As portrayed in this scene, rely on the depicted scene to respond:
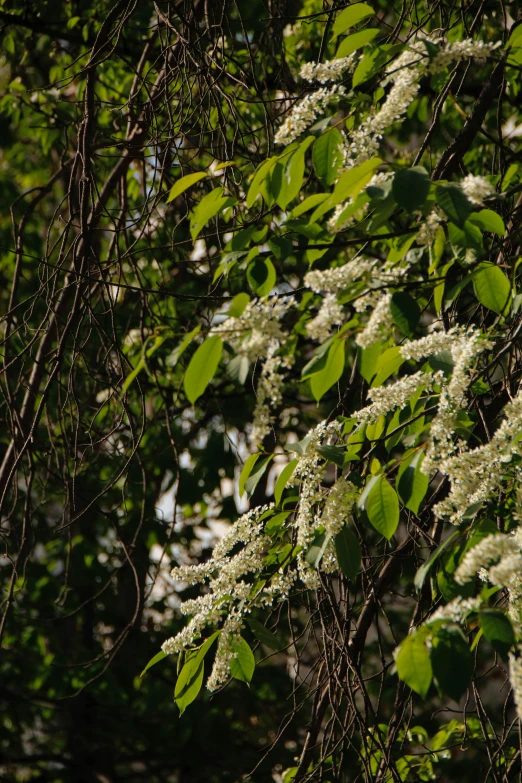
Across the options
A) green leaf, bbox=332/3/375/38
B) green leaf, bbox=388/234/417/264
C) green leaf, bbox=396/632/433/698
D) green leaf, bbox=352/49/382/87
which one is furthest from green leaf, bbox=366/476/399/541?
green leaf, bbox=332/3/375/38

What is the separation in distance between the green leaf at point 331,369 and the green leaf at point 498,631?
0.47 meters

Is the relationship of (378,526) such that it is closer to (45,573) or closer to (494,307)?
(494,307)

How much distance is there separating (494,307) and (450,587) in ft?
1.80

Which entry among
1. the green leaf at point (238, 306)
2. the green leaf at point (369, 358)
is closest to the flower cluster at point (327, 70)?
the green leaf at point (369, 358)

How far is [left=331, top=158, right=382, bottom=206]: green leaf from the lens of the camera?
1201 mm

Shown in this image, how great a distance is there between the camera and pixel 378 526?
4.69ft

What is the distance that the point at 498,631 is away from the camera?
112cm

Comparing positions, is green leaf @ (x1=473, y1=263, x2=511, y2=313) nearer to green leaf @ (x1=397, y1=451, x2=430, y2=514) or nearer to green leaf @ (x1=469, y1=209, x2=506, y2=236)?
green leaf @ (x1=469, y1=209, x2=506, y2=236)

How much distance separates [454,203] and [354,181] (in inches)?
A: 6.5

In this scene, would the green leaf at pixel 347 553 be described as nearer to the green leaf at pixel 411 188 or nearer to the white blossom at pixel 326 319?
the white blossom at pixel 326 319

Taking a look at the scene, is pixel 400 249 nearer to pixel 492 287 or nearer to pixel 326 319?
pixel 492 287

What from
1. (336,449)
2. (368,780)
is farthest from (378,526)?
(368,780)

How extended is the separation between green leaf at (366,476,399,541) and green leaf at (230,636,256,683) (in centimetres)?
41

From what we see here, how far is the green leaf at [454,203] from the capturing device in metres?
1.17
